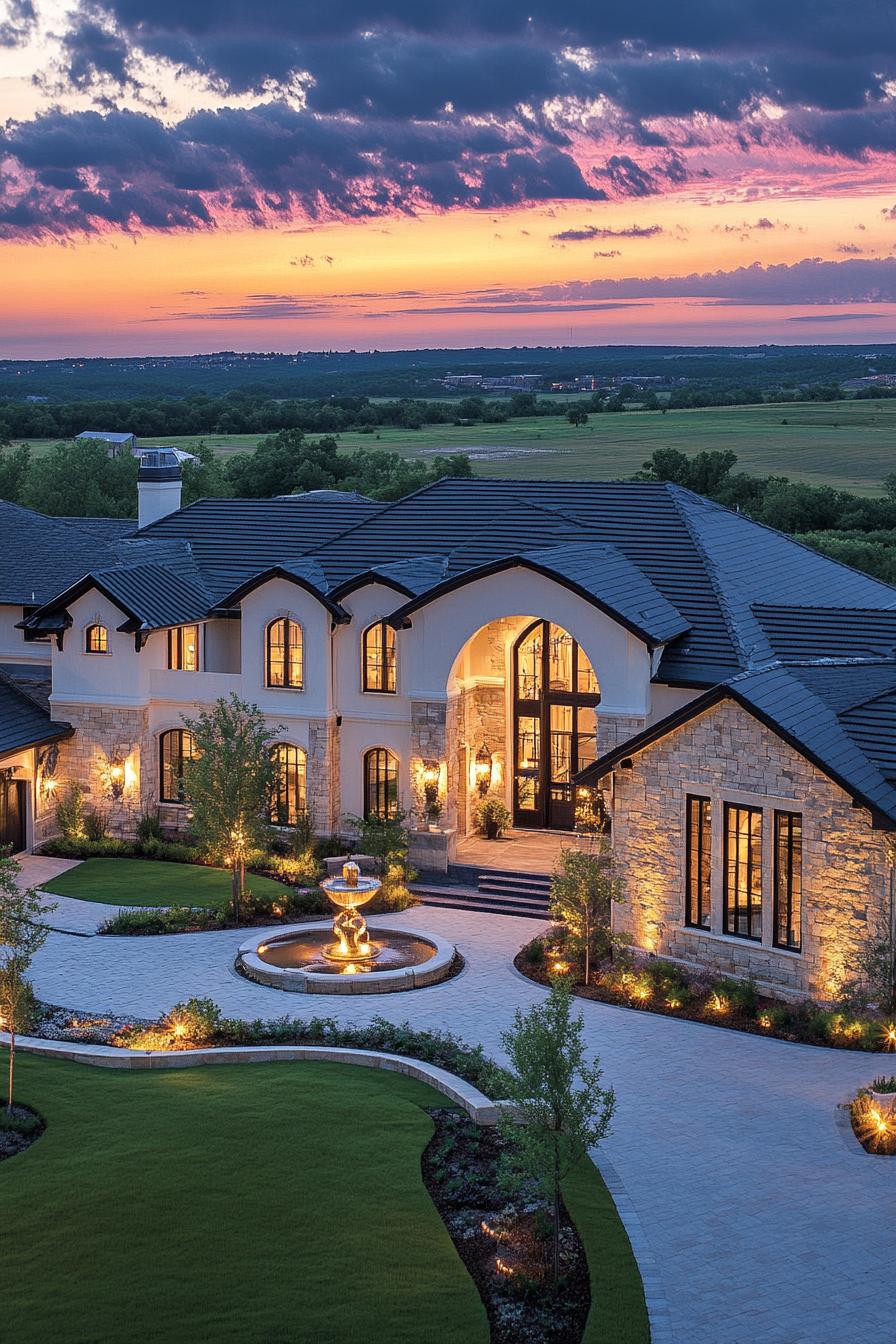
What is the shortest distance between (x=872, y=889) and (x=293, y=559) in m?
18.6

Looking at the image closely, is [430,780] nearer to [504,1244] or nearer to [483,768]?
[483,768]

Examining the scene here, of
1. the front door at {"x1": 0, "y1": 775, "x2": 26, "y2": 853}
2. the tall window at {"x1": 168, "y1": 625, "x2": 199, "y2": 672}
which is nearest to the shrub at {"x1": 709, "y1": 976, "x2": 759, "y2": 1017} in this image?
the tall window at {"x1": 168, "y1": 625, "x2": 199, "y2": 672}

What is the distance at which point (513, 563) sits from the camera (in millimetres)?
35188

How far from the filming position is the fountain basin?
95.9 feet

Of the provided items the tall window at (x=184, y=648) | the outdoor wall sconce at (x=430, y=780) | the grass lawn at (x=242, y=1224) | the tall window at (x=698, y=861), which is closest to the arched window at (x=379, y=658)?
the outdoor wall sconce at (x=430, y=780)

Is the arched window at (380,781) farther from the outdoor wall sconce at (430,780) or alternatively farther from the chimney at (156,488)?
the chimney at (156,488)

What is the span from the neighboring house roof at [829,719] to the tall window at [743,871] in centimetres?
168

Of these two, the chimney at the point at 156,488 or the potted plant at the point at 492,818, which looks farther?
the chimney at the point at 156,488

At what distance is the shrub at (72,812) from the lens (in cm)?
3969

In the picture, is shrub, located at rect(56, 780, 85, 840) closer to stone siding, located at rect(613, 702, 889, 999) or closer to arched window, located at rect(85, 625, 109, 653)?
arched window, located at rect(85, 625, 109, 653)

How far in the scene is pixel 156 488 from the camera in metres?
47.3

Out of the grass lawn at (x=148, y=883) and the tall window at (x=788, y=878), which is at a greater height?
the tall window at (x=788, y=878)

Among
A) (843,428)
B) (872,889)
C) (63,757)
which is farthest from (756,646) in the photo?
(843,428)

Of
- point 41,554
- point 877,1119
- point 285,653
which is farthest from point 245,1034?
point 41,554
